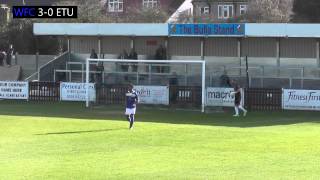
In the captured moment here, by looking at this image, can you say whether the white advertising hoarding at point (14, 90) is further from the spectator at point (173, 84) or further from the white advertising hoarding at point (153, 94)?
the spectator at point (173, 84)

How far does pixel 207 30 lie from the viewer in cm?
4169

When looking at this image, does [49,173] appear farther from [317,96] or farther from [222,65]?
[222,65]

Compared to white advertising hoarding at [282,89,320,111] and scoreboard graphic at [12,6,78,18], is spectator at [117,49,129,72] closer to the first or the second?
scoreboard graphic at [12,6,78,18]

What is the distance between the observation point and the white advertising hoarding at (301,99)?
33500 millimetres

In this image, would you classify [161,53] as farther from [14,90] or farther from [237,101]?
[237,101]

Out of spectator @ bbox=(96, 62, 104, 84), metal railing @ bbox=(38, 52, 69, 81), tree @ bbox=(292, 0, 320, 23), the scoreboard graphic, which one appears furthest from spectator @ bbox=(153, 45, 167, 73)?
tree @ bbox=(292, 0, 320, 23)

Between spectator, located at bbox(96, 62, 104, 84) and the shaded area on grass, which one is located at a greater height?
spectator, located at bbox(96, 62, 104, 84)

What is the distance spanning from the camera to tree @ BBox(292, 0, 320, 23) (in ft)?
244

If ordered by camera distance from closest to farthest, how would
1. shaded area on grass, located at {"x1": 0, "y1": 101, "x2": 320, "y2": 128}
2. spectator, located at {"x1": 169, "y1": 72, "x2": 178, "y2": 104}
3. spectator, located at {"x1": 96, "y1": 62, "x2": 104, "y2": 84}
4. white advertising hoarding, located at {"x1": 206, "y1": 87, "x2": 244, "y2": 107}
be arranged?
1. shaded area on grass, located at {"x1": 0, "y1": 101, "x2": 320, "y2": 128}
2. white advertising hoarding, located at {"x1": 206, "y1": 87, "x2": 244, "y2": 107}
3. spectator, located at {"x1": 169, "y1": 72, "x2": 178, "y2": 104}
4. spectator, located at {"x1": 96, "y1": 62, "x2": 104, "y2": 84}

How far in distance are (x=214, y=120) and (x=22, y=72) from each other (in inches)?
962

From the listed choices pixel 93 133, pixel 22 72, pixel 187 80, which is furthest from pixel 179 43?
pixel 93 133

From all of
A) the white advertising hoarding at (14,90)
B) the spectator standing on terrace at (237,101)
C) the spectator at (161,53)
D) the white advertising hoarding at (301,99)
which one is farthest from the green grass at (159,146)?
the spectator at (161,53)

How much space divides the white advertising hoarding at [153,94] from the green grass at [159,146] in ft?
15.2

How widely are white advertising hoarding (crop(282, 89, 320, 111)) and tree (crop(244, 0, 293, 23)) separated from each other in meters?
37.0
